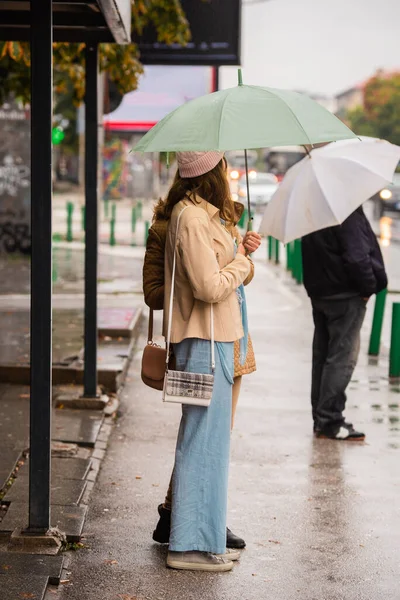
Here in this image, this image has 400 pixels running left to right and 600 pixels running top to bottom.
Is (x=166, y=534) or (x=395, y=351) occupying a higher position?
(x=166, y=534)

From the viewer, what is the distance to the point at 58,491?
6418 millimetres

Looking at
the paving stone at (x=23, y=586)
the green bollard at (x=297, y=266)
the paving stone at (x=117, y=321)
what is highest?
the paving stone at (x=23, y=586)

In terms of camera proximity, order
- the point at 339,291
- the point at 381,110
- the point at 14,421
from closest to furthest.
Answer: the point at 339,291
the point at 14,421
the point at 381,110

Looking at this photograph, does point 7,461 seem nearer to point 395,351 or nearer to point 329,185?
point 329,185

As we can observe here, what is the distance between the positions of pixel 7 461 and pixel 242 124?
313 centimetres

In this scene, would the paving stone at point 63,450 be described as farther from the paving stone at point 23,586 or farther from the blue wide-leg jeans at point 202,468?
the paving stone at point 23,586

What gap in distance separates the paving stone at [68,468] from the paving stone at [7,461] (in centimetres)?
7

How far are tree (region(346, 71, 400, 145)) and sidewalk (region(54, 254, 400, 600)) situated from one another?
3783 inches

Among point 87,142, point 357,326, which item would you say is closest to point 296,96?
point 357,326

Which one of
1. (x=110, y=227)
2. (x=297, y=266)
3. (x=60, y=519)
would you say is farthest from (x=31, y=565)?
(x=110, y=227)

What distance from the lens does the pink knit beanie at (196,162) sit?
513cm

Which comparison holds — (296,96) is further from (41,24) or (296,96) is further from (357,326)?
(357,326)

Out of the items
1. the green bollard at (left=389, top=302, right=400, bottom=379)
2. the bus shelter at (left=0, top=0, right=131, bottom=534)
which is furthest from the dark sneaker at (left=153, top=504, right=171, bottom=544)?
the green bollard at (left=389, top=302, right=400, bottom=379)

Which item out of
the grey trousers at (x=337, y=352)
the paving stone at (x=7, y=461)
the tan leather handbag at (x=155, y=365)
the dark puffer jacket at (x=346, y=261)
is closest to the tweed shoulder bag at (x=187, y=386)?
the tan leather handbag at (x=155, y=365)
